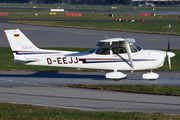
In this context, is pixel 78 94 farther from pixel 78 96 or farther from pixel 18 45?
pixel 18 45

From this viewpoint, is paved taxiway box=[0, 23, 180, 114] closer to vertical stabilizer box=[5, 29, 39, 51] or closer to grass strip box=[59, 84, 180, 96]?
grass strip box=[59, 84, 180, 96]

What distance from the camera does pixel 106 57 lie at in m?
18.0

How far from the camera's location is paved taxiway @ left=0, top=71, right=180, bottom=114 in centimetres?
1262

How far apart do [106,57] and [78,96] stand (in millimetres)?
4381

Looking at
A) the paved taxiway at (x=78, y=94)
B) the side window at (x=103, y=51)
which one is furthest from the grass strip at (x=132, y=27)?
the side window at (x=103, y=51)

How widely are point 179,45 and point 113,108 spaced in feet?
83.8

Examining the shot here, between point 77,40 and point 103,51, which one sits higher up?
point 103,51

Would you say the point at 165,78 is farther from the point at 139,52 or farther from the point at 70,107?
the point at 70,107

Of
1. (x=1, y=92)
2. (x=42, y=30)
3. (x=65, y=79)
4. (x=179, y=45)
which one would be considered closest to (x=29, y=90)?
(x=1, y=92)

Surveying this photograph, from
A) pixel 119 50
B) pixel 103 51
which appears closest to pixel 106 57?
pixel 103 51

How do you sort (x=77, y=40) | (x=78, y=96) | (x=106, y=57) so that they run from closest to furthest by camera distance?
(x=78, y=96)
(x=106, y=57)
(x=77, y=40)

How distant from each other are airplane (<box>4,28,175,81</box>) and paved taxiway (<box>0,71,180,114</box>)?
86 cm

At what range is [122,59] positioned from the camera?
58.7 ft

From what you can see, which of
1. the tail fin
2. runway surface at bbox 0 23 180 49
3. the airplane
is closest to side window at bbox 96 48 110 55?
the airplane
